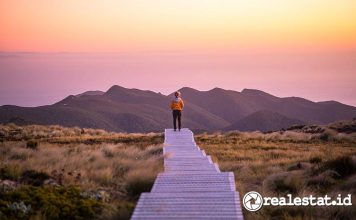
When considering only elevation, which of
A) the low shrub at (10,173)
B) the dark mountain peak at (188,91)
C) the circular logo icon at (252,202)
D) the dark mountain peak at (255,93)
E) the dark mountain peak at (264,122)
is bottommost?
the circular logo icon at (252,202)

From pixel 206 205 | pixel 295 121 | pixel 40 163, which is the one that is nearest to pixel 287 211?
pixel 206 205

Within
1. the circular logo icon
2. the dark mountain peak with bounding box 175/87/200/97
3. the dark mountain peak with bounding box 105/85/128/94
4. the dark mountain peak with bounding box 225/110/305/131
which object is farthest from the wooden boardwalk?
the dark mountain peak with bounding box 175/87/200/97

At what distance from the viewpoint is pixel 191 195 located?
10.3 meters

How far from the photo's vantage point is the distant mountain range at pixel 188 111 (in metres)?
102

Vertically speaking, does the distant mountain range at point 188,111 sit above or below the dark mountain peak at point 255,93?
below

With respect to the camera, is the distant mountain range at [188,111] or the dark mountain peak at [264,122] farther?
the dark mountain peak at [264,122]

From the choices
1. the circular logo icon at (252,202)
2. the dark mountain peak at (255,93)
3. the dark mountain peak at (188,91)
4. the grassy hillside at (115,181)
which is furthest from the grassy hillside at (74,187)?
the dark mountain peak at (255,93)

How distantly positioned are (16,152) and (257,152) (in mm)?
9496

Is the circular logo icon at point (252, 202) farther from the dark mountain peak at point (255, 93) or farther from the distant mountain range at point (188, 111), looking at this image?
the dark mountain peak at point (255, 93)

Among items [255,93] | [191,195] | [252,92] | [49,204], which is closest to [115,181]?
[49,204]

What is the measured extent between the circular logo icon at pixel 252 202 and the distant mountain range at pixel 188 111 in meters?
63.7

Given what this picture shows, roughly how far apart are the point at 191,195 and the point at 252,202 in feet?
3.99

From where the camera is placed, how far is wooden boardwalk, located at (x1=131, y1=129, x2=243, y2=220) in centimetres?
905

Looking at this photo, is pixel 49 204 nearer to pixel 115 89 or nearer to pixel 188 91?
pixel 115 89
